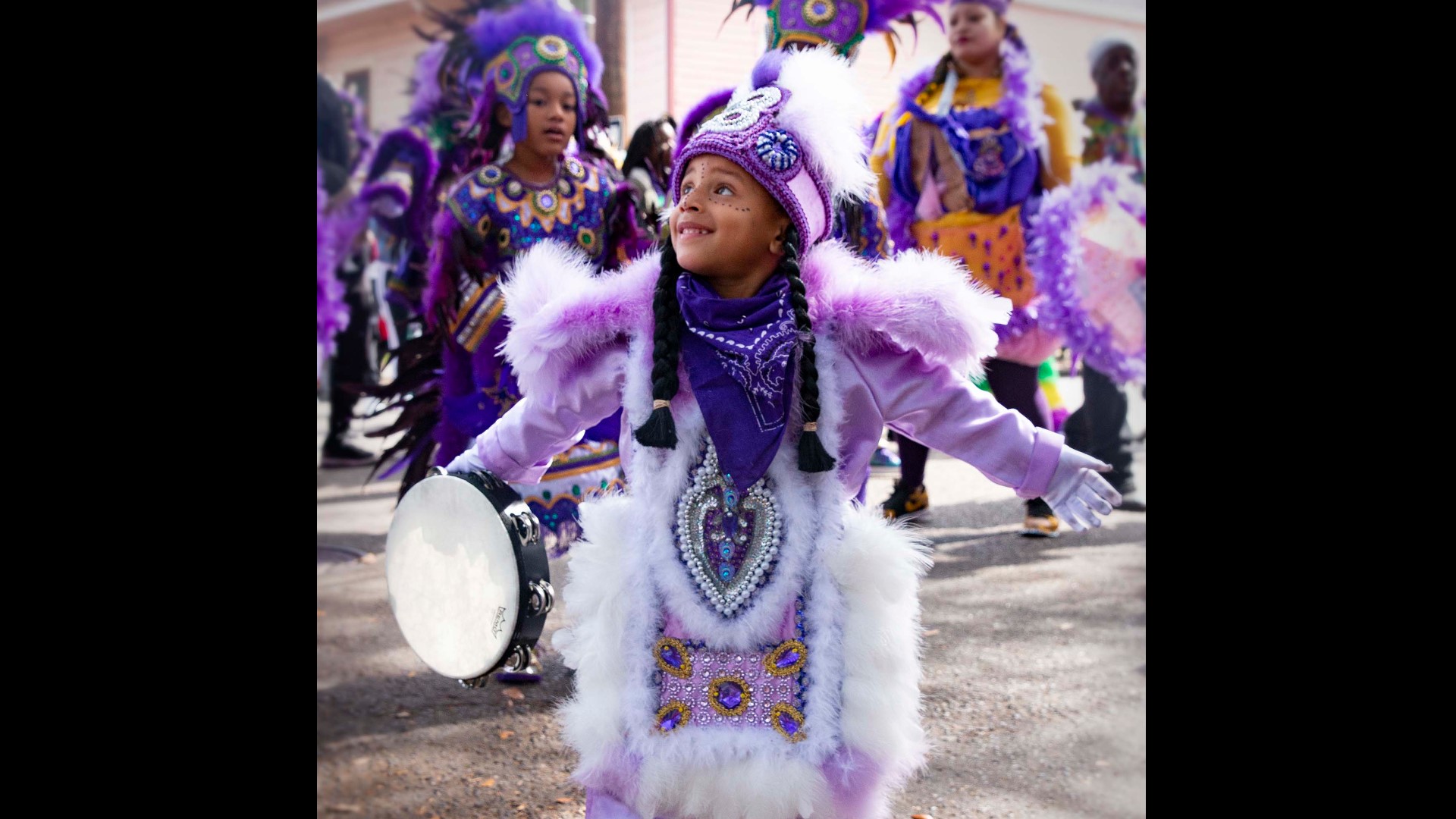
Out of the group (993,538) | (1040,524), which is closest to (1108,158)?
(1040,524)

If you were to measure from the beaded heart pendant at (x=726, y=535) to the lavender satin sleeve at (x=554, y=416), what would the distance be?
0.93ft

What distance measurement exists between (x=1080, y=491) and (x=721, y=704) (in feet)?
2.57

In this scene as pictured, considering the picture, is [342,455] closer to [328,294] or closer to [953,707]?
[328,294]

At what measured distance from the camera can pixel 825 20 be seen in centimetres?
493

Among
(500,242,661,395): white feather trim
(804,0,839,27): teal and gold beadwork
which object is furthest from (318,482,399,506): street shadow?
(500,242,661,395): white feather trim

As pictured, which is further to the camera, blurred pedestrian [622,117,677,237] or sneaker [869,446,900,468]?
sneaker [869,446,900,468]

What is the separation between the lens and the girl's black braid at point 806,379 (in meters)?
2.27

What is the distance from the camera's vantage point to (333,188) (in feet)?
25.6

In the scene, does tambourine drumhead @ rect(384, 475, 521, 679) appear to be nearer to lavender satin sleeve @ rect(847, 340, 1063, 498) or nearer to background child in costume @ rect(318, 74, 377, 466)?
lavender satin sleeve @ rect(847, 340, 1063, 498)

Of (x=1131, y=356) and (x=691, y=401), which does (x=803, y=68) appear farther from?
(x=1131, y=356)

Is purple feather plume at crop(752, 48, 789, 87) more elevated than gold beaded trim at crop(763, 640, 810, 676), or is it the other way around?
purple feather plume at crop(752, 48, 789, 87)

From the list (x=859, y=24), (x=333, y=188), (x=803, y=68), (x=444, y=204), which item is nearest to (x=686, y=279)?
(x=803, y=68)

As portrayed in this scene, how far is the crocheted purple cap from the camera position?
2326 millimetres

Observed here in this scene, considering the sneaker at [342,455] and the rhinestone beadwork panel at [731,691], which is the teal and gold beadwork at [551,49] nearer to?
the rhinestone beadwork panel at [731,691]
